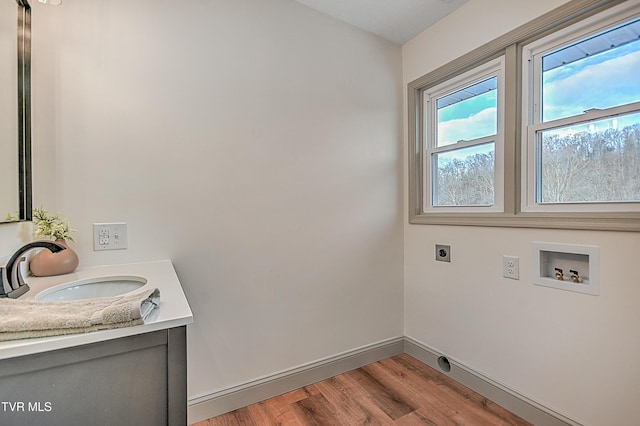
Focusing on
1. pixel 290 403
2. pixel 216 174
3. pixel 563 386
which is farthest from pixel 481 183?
pixel 290 403

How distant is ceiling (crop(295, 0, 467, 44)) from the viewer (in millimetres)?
1877

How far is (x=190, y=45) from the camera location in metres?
1.57

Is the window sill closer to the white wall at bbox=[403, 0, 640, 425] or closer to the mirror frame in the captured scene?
the white wall at bbox=[403, 0, 640, 425]

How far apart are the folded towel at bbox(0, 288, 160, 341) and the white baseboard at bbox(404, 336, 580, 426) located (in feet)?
6.26

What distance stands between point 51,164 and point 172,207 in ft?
1.66

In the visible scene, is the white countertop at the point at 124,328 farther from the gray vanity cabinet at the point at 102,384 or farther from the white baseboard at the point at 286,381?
the white baseboard at the point at 286,381

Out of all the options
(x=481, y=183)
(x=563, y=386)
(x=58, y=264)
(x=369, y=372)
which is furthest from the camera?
(x=369, y=372)

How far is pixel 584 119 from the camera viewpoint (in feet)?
4.69

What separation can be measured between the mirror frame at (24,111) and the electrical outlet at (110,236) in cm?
24

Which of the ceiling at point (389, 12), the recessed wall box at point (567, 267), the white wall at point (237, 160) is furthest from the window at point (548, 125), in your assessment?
the white wall at point (237, 160)

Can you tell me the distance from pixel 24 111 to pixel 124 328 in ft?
3.66

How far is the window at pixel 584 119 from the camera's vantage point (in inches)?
51.9

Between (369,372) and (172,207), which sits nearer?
(172,207)

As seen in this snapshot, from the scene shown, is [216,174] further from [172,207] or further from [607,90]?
[607,90]
